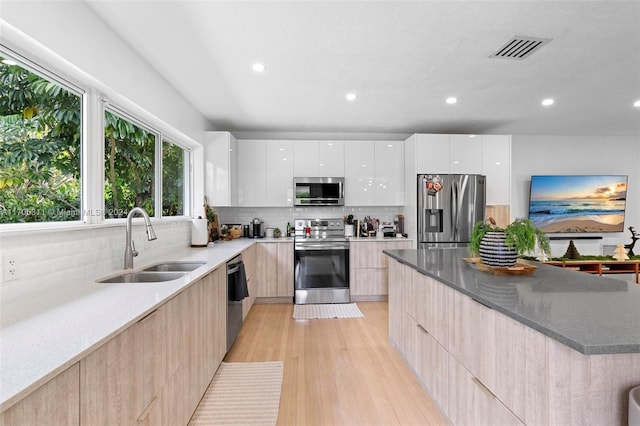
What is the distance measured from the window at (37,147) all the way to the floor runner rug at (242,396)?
4.78ft

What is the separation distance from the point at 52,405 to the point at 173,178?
10.1ft

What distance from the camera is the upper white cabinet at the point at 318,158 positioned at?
4566 mm

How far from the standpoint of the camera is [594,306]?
1.20 m

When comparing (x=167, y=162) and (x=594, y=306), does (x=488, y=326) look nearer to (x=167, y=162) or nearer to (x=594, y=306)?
(x=594, y=306)

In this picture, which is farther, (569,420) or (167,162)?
(167,162)

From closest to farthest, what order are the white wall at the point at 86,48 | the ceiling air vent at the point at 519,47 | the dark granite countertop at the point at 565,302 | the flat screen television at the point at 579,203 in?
the dark granite countertop at the point at 565,302 → the white wall at the point at 86,48 → the ceiling air vent at the point at 519,47 → the flat screen television at the point at 579,203

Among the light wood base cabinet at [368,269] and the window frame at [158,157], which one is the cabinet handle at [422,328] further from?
the window frame at [158,157]

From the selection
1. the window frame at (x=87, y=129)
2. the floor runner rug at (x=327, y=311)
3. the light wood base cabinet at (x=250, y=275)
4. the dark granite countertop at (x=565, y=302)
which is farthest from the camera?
the floor runner rug at (x=327, y=311)

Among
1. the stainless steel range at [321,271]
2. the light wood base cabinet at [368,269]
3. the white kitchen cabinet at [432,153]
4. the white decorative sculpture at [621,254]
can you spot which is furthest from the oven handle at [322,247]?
the white decorative sculpture at [621,254]

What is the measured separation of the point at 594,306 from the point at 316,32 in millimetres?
2128

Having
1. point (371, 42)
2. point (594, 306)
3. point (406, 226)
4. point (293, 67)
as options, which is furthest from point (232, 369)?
point (406, 226)

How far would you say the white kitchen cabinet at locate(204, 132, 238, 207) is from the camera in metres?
4.19

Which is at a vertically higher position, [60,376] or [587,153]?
[587,153]

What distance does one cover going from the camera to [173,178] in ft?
11.7
